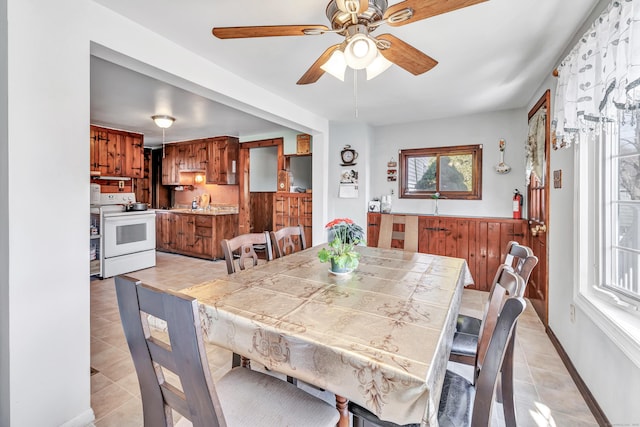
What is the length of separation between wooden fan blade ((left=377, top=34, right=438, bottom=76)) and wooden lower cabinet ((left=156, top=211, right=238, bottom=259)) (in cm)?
442

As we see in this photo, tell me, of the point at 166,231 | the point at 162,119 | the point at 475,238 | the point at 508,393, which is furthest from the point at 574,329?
the point at 166,231

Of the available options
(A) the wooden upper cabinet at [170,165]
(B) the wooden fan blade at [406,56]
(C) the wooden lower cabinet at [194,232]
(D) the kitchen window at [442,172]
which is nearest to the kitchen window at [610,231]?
(B) the wooden fan blade at [406,56]

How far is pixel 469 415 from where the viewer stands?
105 cm

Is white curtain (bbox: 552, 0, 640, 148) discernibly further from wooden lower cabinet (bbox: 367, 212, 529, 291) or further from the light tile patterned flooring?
wooden lower cabinet (bbox: 367, 212, 529, 291)

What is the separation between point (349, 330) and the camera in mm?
1026

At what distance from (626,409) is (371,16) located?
223 cm

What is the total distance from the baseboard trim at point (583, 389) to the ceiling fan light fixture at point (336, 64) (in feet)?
7.79

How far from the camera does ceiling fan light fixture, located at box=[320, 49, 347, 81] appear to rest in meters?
1.65

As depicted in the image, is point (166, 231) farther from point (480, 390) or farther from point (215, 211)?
point (480, 390)

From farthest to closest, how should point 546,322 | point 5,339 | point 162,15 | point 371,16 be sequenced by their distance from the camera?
point 546,322 → point 162,15 → point 371,16 → point 5,339

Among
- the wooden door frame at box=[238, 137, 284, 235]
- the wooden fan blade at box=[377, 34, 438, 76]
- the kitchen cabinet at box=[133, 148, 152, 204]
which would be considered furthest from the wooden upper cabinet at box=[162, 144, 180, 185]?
the wooden fan blade at box=[377, 34, 438, 76]

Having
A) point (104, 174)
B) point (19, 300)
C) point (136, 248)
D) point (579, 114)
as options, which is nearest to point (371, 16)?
point (579, 114)

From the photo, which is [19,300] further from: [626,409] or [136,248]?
[136,248]

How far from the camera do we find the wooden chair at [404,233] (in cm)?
279
